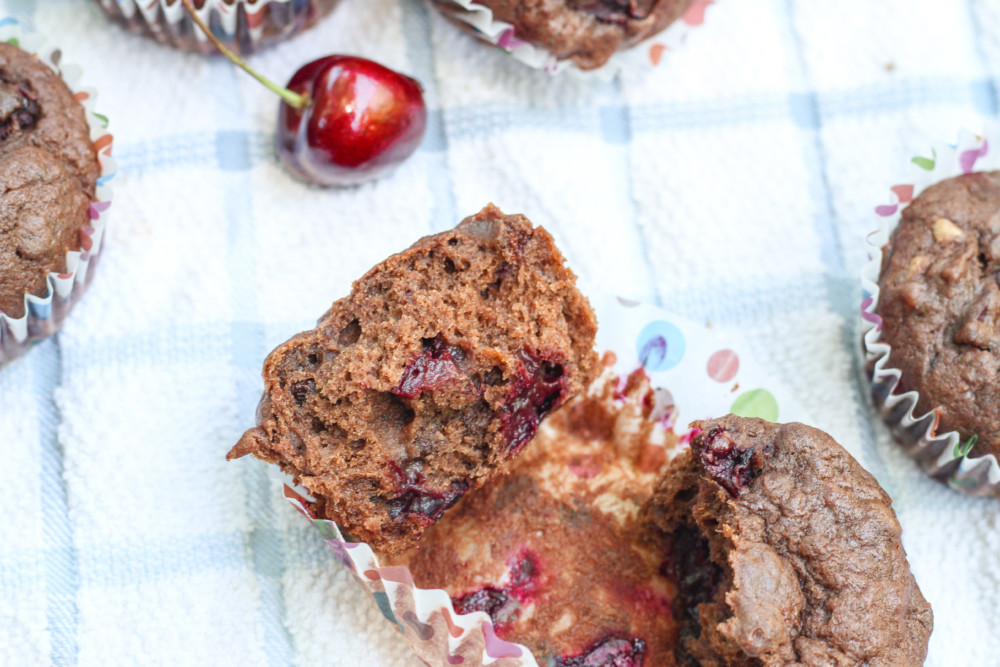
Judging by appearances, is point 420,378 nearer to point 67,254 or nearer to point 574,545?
point 574,545

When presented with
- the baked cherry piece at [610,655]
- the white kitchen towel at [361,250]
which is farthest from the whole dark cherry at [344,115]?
the baked cherry piece at [610,655]

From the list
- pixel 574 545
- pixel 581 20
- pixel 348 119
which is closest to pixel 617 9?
pixel 581 20

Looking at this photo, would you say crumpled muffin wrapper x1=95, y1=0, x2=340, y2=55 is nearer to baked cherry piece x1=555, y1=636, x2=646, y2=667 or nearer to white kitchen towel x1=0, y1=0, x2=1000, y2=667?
white kitchen towel x1=0, y1=0, x2=1000, y2=667

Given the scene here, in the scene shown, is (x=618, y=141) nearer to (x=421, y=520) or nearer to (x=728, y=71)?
(x=728, y=71)

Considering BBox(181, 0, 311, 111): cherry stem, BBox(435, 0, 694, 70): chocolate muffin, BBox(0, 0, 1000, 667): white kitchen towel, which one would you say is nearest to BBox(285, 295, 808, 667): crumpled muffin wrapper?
BBox(0, 0, 1000, 667): white kitchen towel

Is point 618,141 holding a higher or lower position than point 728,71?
lower

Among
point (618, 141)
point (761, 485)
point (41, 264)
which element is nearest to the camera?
point (761, 485)

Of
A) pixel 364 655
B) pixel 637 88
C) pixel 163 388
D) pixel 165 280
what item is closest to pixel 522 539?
pixel 364 655
